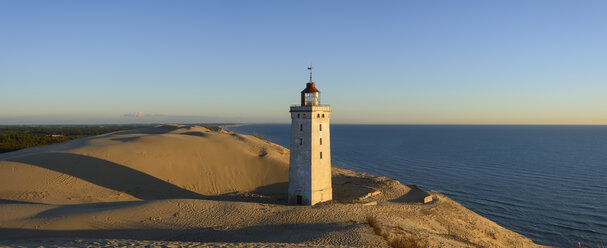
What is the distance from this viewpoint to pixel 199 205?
21953 mm

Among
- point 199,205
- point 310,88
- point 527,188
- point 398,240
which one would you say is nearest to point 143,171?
point 199,205

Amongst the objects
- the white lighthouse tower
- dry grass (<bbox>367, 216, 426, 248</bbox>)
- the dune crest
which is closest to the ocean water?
dry grass (<bbox>367, 216, 426, 248</bbox>)

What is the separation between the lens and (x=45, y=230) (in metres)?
16.8

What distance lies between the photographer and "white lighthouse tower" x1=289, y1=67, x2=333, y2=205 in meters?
24.8

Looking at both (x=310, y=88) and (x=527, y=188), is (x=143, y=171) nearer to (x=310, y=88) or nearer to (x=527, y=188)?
(x=310, y=88)

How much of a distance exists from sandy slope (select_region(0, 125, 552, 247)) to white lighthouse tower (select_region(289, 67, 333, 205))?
6.53ft

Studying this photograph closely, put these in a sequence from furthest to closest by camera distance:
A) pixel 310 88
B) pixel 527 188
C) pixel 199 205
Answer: pixel 527 188
pixel 310 88
pixel 199 205

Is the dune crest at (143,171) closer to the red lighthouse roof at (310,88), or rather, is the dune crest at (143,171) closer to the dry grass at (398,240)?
the red lighthouse roof at (310,88)

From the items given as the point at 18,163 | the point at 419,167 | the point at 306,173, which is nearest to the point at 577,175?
the point at 419,167

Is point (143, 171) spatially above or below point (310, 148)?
below

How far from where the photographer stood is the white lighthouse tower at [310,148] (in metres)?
24.8

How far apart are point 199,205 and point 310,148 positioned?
9115 millimetres

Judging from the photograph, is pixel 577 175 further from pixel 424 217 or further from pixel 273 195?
pixel 273 195

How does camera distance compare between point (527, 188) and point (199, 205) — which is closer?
point (199, 205)
